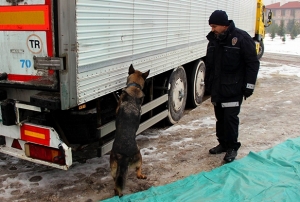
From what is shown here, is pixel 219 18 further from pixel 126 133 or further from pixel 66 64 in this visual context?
pixel 66 64

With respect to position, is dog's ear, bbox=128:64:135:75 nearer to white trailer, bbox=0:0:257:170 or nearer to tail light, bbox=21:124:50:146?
white trailer, bbox=0:0:257:170

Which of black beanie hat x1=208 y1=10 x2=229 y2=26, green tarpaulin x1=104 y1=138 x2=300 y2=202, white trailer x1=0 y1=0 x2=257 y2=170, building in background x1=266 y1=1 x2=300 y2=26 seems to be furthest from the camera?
building in background x1=266 y1=1 x2=300 y2=26

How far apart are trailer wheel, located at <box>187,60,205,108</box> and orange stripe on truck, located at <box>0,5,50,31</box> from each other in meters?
4.21

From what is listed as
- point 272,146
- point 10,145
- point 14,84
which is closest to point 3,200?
point 10,145

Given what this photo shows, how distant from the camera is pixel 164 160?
4195mm

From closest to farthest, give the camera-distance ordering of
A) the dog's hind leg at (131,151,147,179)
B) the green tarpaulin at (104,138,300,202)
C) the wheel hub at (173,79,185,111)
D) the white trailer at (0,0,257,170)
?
the white trailer at (0,0,257,170)
the green tarpaulin at (104,138,300,202)
the dog's hind leg at (131,151,147,179)
the wheel hub at (173,79,185,111)

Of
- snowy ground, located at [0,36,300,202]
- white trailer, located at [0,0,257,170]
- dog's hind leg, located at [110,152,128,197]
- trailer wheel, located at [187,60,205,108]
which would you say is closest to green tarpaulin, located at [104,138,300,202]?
dog's hind leg, located at [110,152,128,197]

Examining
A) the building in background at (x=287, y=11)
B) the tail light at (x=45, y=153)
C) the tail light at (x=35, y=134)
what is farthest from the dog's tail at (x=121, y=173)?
the building in background at (x=287, y=11)

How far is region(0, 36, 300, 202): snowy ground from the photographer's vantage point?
339cm

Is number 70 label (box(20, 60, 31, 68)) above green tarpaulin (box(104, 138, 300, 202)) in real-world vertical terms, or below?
above

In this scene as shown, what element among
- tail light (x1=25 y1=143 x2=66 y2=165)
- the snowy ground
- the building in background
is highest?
the building in background

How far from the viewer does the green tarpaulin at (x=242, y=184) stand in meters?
3.14

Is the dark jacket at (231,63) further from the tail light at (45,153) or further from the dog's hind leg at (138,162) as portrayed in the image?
the tail light at (45,153)

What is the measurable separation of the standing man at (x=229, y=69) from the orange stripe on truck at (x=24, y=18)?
213 centimetres
